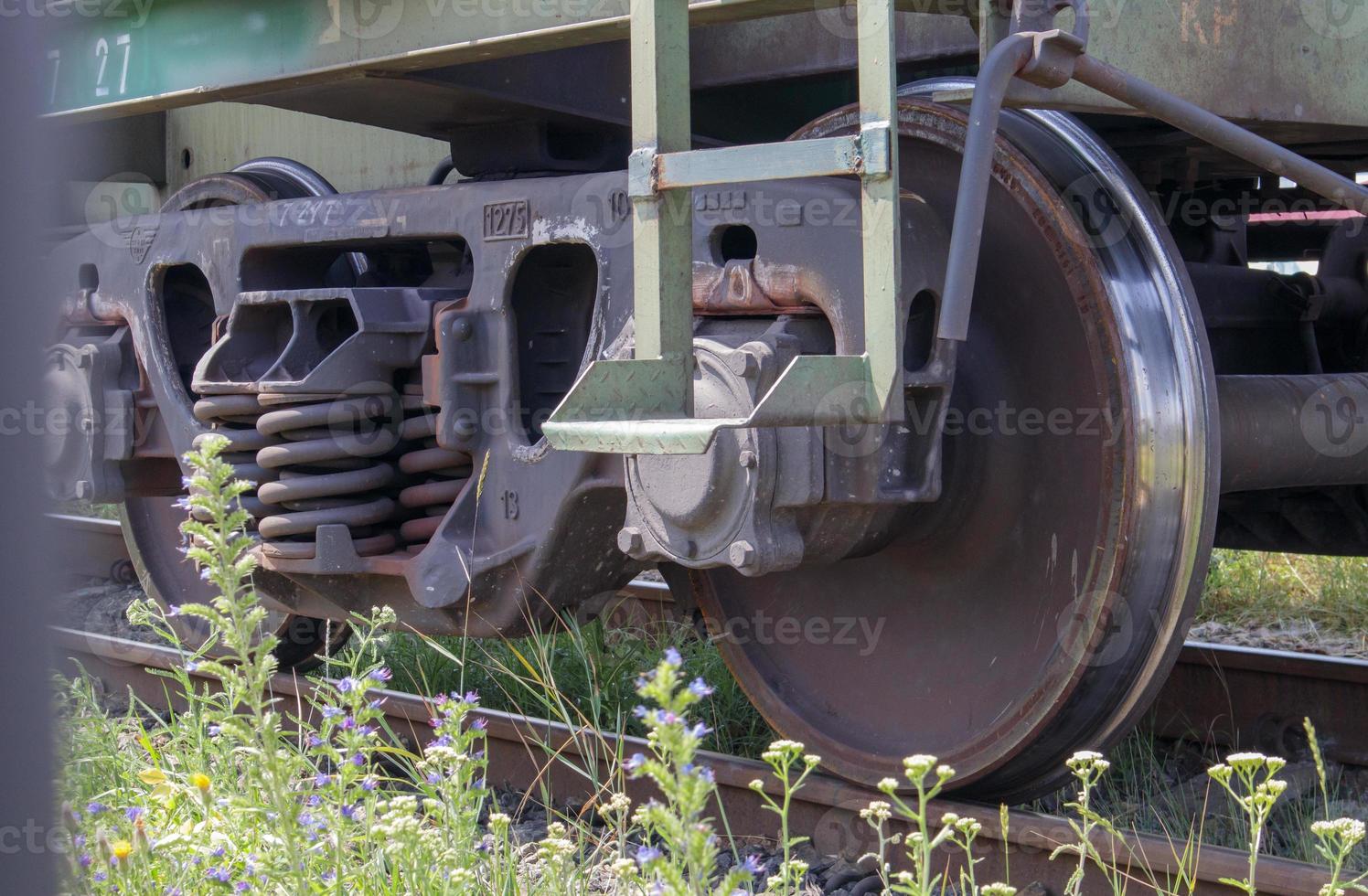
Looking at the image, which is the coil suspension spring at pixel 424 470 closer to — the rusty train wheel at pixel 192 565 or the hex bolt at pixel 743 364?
the rusty train wheel at pixel 192 565

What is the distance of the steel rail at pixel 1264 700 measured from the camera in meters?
3.74

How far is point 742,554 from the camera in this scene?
2.48m

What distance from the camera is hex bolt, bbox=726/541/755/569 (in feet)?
8.13

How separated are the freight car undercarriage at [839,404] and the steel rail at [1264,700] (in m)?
0.31

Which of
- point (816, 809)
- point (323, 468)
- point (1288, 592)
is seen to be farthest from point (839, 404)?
point (1288, 592)

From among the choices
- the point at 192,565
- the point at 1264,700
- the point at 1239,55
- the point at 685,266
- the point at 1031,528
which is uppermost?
the point at 1239,55

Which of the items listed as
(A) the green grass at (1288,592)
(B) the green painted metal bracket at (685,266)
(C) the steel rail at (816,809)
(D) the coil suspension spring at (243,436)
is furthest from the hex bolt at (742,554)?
(A) the green grass at (1288,592)

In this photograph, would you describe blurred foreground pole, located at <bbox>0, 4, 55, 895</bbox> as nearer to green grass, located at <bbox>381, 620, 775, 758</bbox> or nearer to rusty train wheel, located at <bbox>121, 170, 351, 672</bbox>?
green grass, located at <bbox>381, 620, 775, 758</bbox>

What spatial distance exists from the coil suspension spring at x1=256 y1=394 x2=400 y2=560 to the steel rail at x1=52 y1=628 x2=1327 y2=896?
1.27 ft

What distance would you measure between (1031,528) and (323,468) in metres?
1.58

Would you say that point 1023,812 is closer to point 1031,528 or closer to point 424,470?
point 1031,528

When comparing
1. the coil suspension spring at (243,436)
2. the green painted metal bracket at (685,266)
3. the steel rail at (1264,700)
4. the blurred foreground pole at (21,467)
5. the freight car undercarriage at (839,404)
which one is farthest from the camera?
the steel rail at (1264,700)

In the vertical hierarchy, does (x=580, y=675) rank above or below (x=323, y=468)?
below

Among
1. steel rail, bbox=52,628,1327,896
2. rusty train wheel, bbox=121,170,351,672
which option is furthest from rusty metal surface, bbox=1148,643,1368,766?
rusty train wheel, bbox=121,170,351,672
